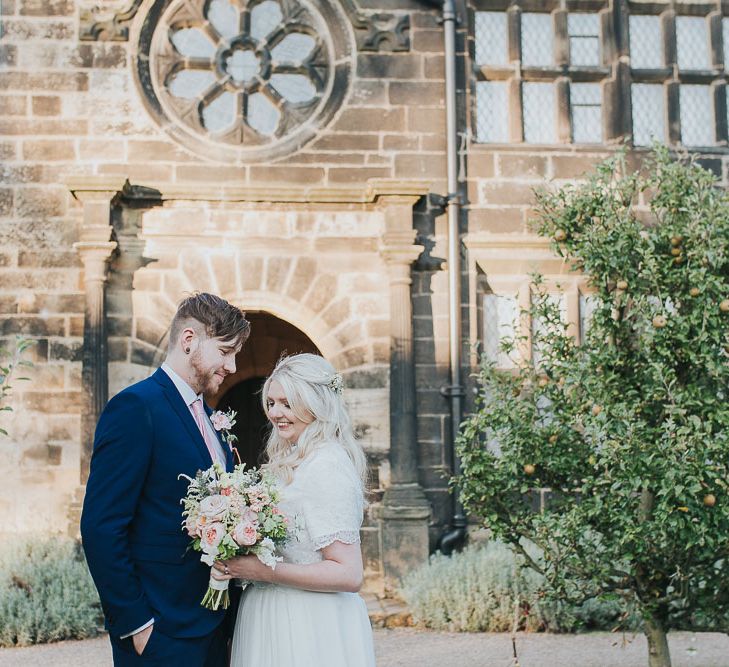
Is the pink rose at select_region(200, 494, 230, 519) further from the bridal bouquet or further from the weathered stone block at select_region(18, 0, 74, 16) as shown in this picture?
the weathered stone block at select_region(18, 0, 74, 16)

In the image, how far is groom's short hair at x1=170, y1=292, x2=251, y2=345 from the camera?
3.22m

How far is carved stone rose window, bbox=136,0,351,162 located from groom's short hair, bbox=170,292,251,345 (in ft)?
19.9

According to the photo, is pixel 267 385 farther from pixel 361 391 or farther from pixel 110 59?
pixel 110 59

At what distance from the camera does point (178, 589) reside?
3.09 meters

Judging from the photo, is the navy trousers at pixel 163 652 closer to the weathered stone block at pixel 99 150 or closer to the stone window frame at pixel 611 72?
the weathered stone block at pixel 99 150

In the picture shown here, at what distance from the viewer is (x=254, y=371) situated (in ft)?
43.0

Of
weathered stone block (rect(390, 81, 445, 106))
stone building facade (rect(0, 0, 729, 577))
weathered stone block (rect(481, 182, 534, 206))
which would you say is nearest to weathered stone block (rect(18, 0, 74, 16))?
stone building facade (rect(0, 0, 729, 577))

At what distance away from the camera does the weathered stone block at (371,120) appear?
362 inches

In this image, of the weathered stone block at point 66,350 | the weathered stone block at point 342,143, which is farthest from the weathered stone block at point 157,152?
the weathered stone block at point 66,350

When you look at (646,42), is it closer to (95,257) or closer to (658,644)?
(95,257)

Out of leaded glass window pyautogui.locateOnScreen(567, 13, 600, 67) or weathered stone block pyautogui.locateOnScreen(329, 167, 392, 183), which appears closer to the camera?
weathered stone block pyautogui.locateOnScreen(329, 167, 392, 183)

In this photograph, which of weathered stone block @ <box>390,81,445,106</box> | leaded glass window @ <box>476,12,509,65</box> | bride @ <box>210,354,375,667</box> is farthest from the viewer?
leaded glass window @ <box>476,12,509,65</box>

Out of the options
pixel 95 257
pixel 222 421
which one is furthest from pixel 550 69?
pixel 222 421

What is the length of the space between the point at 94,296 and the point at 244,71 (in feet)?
9.11
